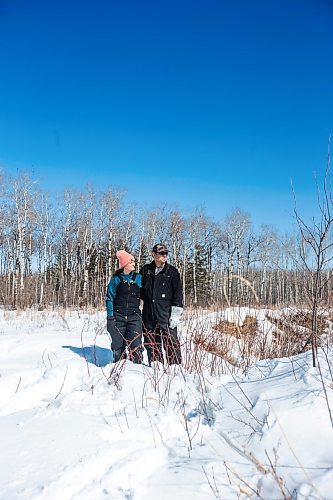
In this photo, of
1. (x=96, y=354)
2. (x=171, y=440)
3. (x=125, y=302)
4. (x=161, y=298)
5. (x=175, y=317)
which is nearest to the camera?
(x=171, y=440)

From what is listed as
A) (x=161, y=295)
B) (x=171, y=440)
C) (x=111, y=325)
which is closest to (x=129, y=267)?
(x=161, y=295)

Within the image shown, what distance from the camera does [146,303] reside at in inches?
185

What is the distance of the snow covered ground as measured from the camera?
1597 mm

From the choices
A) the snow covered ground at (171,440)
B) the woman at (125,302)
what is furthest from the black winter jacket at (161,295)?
the snow covered ground at (171,440)

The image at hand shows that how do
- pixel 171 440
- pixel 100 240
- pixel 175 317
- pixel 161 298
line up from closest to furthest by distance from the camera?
pixel 171 440 → pixel 175 317 → pixel 161 298 → pixel 100 240

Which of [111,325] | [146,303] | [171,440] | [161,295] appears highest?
[161,295]

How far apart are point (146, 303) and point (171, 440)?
8.46 ft

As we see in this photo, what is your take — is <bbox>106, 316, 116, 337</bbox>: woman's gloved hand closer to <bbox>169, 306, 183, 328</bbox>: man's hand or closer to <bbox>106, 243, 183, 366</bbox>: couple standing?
<bbox>106, 243, 183, 366</bbox>: couple standing

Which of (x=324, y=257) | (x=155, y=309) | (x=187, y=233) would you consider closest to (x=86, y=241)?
(x=187, y=233)

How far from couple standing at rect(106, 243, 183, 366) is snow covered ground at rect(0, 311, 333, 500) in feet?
3.78

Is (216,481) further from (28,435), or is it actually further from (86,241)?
(86,241)

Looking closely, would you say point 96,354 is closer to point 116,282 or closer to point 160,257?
point 116,282

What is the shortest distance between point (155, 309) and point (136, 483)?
289 cm

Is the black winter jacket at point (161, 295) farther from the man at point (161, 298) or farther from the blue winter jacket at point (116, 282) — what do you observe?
the blue winter jacket at point (116, 282)
